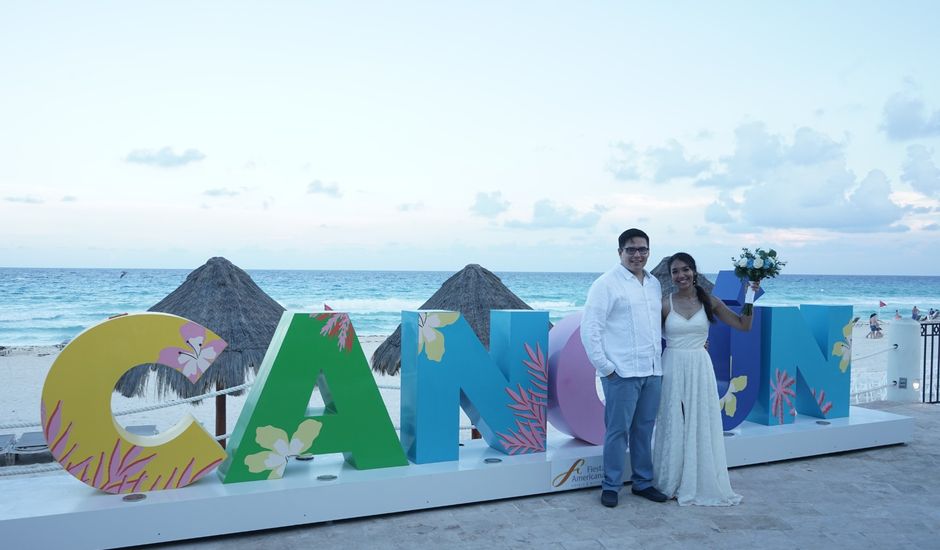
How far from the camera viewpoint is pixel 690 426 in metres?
5.16

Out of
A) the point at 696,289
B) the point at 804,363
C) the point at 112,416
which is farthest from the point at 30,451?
the point at 804,363

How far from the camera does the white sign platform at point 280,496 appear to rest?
4.00 meters

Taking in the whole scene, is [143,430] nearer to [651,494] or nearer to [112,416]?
[112,416]

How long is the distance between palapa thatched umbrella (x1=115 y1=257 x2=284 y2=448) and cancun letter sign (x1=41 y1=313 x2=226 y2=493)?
246 centimetres

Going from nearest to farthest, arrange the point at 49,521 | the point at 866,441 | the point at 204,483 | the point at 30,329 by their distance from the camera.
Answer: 1. the point at 49,521
2. the point at 204,483
3. the point at 866,441
4. the point at 30,329

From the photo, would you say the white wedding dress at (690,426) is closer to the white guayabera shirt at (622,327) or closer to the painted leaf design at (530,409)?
the white guayabera shirt at (622,327)

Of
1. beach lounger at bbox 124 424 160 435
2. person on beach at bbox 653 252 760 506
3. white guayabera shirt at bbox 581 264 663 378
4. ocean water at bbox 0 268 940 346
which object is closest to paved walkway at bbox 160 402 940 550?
person on beach at bbox 653 252 760 506

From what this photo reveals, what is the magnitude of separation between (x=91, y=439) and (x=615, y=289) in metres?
3.43

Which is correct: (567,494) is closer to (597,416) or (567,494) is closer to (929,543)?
(597,416)

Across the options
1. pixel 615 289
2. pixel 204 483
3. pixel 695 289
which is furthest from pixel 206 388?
pixel 695 289

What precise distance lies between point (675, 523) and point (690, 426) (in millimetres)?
738

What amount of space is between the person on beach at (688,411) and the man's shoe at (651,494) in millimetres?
73

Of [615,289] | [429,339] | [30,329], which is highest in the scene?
[615,289]

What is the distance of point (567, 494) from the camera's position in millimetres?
5316
